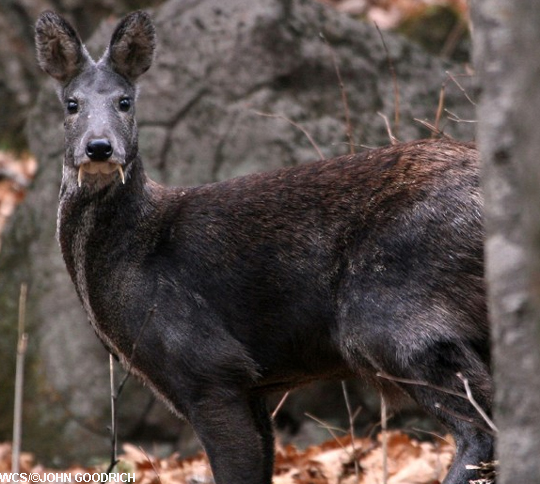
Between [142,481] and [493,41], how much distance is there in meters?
5.03

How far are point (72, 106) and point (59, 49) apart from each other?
0.49m

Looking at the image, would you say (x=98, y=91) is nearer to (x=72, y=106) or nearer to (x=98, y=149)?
(x=72, y=106)

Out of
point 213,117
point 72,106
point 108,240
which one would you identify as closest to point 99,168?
point 108,240

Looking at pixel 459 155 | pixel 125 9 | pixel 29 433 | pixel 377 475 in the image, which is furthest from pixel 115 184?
pixel 125 9

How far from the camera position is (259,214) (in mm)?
5734

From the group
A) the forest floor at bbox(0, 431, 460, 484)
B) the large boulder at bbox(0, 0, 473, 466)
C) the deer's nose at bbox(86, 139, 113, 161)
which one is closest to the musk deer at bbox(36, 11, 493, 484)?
the deer's nose at bbox(86, 139, 113, 161)

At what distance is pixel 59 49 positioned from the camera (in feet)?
20.9

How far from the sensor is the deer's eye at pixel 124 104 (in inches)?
242

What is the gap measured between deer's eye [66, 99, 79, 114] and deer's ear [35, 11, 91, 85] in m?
0.29

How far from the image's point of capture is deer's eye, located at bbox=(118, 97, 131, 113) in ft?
20.1

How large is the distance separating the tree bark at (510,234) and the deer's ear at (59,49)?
3963 mm

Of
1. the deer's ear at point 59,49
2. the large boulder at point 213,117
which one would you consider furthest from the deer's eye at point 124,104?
the large boulder at point 213,117

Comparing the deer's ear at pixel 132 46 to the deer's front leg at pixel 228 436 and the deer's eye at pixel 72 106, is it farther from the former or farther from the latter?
the deer's front leg at pixel 228 436

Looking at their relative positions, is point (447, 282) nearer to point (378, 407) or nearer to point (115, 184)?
point (115, 184)
